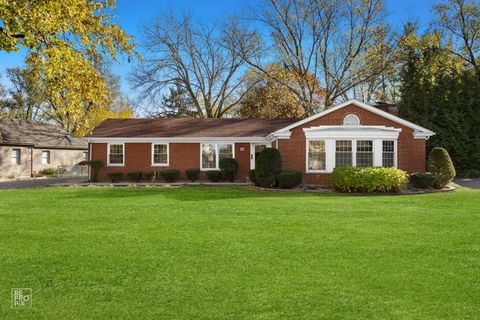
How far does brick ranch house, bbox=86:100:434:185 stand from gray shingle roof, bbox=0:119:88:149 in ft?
34.0

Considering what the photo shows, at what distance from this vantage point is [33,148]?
35.6 m

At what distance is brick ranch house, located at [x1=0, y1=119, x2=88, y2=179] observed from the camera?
33.6m

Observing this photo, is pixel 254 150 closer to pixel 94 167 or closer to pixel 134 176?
pixel 134 176

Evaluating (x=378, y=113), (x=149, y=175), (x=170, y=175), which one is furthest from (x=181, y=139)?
(x=378, y=113)

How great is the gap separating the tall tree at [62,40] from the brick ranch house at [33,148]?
23.8m

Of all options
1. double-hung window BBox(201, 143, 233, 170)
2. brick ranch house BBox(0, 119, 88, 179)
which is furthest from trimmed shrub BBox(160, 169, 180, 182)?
brick ranch house BBox(0, 119, 88, 179)

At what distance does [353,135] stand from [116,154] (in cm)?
1451

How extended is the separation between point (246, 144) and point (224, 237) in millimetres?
18036

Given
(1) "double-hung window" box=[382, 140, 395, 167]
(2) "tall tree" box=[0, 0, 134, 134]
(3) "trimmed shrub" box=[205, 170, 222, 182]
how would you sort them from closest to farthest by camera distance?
1. (2) "tall tree" box=[0, 0, 134, 134]
2. (1) "double-hung window" box=[382, 140, 395, 167]
3. (3) "trimmed shrub" box=[205, 170, 222, 182]

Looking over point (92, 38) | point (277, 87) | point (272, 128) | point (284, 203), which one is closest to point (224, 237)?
point (284, 203)

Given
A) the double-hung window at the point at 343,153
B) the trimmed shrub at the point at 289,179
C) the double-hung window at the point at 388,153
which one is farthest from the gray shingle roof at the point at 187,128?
the double-hung window at the point at 388,153

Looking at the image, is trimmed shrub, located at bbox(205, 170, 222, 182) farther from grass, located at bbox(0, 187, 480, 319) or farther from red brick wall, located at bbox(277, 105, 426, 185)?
grass, located at bbox(0, 187, 480, 319)

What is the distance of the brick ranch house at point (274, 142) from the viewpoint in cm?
2225

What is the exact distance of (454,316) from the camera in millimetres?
4562
